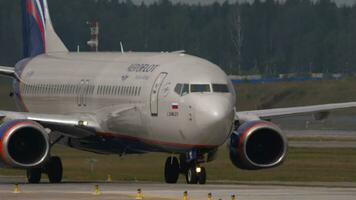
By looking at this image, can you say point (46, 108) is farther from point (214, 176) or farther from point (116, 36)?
point (116, 36)

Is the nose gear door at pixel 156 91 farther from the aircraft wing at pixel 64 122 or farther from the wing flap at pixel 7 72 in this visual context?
the wing flap at pixel 7 72

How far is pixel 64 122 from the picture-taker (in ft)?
145

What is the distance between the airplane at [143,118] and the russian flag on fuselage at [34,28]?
12.2ft

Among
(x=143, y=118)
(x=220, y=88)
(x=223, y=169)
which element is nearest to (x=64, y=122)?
(x=143, y=118)

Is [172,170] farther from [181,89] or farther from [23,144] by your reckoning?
[23,144]

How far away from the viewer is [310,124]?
114m

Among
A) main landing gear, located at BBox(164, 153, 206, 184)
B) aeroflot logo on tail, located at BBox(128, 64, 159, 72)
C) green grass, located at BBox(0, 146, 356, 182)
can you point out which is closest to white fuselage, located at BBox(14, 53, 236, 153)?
aeroflot logo on tail, located at BBox(128, 64, 159, 72)

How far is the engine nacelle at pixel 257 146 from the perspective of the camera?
42.6 meters

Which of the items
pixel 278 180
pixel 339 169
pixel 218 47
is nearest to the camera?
pixel 278 180

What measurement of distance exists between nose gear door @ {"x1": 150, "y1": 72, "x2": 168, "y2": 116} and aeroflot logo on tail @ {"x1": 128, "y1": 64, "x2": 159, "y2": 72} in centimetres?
91

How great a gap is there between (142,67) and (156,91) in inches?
94.1

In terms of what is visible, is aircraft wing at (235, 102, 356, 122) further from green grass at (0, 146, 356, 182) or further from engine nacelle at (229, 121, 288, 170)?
green grass at (0, 146, 356, 182)

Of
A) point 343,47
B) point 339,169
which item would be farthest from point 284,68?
point 339,169

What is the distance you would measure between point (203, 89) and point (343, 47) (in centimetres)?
13535
